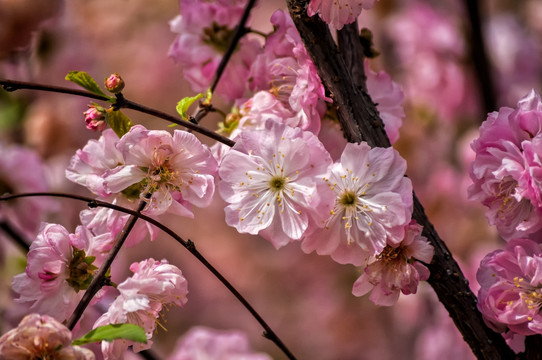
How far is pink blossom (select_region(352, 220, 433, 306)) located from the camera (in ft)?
2.37

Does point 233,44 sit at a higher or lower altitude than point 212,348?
higher

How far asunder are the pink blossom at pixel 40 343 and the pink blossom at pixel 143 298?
0.08 meters

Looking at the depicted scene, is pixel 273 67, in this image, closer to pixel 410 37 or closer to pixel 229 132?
pixel 229 132

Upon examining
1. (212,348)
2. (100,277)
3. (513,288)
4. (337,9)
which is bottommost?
(212,348)

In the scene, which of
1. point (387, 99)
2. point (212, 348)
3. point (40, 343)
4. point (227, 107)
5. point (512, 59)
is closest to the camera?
point (40, 343)

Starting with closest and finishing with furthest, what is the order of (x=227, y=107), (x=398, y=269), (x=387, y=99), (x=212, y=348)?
1. (x=398, y=269)
2. (x=387, y=99)
3. (x=212, y=348)
4. (x=227, y=107)

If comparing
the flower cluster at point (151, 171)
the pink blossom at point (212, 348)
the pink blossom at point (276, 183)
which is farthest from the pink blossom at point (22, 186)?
the pink blossom at point (276, 183)

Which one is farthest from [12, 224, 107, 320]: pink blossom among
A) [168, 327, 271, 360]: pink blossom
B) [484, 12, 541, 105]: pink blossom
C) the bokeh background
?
[484, 12, 541, 105]: pink blossom

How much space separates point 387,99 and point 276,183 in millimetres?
212

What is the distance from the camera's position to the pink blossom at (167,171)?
2.43ft

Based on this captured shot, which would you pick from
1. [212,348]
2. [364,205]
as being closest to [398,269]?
[364,205]

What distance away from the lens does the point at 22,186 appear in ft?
4.67

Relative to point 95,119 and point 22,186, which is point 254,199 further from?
point 22,186

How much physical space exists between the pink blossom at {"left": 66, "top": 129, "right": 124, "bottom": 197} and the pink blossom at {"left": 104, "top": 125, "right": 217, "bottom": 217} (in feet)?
0.13
